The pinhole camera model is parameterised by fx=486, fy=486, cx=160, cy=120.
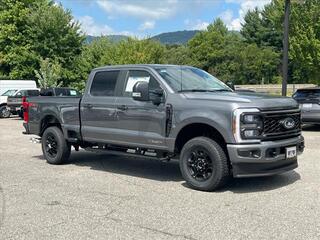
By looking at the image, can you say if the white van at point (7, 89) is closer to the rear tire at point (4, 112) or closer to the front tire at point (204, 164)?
the rear tire at point (4, 112)

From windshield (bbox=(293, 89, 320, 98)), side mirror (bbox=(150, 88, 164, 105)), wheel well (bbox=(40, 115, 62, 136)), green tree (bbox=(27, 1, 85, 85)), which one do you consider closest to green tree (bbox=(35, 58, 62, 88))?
green tree (bbox=(27, 1, 85, 85))

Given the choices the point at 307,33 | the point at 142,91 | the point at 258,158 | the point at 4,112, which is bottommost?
the point at 4,112

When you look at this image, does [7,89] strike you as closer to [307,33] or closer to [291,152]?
[307,33]

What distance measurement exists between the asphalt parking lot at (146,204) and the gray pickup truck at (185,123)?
45cm

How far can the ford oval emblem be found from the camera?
7.35 meters

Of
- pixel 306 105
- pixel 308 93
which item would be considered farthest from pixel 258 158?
pixel 308 93

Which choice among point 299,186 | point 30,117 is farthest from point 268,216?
point 30,117

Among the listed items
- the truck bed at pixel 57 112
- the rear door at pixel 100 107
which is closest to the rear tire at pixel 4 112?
the truck bed at pixel 57 112

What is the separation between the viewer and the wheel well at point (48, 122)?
10159mm

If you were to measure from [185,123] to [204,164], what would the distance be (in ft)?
2.29

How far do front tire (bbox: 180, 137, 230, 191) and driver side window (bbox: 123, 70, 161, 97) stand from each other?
1252 millimetres

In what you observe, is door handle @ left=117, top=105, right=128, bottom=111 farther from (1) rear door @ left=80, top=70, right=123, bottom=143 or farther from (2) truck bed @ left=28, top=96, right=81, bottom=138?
(2) truck bed @ left=28, top=96, right=81, bottom=138

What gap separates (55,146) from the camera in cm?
1011

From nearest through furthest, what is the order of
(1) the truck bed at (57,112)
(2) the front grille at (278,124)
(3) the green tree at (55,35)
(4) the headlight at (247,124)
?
(4) the headlight at (247,124) < (2) the front grille at (278,124) < (1) the truck bed at (57,112) < (3) the green tree at (55,35)
